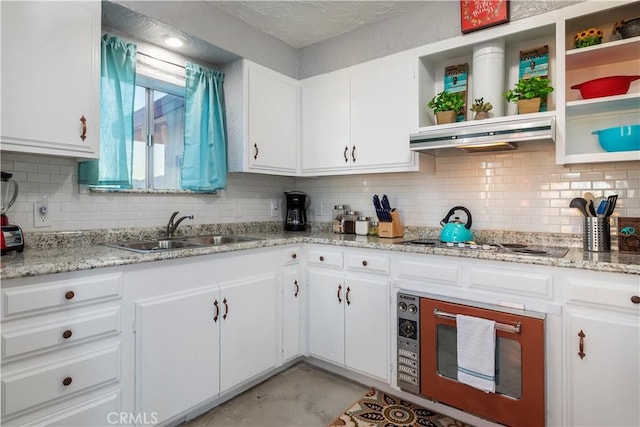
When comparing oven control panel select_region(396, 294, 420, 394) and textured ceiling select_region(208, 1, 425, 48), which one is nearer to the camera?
oven control panel select_region(396, 294, 420, 394)

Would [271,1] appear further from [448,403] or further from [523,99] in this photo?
[448,403]

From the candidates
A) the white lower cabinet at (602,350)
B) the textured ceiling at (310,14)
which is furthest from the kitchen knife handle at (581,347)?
the textured ceiling at (310,14)

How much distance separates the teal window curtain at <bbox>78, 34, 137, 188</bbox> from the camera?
6.59 ft

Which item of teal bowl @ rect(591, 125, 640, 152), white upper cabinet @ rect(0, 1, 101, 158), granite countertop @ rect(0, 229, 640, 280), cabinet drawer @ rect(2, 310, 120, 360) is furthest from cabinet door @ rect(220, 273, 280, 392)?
teal bowl @ rect(591, 125, 640, 152)

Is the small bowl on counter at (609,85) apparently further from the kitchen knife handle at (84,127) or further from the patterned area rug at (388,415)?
the kitchen knife handle at (84,127)

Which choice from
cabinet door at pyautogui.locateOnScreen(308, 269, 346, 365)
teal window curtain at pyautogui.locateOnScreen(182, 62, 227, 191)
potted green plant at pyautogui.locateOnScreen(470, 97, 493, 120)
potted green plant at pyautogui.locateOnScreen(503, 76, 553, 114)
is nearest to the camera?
potted green plant at pyautogui.locateOnScreen(503, 76, 553, 114)

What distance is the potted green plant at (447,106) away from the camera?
2209 millimetres

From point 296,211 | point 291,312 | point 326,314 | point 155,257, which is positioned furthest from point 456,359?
point 296,211

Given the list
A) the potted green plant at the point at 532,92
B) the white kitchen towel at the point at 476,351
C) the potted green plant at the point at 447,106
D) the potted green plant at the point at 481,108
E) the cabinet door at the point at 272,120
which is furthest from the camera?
the cabinet door at the point at 272,120

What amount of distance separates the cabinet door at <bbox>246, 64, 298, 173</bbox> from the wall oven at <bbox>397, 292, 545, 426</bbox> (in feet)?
4.71

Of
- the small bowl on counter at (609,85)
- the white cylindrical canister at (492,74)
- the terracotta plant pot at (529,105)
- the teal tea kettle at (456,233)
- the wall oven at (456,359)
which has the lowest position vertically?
the wall oven at (456,359)

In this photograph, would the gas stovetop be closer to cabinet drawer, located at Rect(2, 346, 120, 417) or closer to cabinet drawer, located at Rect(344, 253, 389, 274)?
cabinet drawer, located at Rect(344, 253, 389, 274)

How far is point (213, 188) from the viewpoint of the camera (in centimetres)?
260

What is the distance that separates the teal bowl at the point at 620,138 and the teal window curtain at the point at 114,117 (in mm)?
2680
